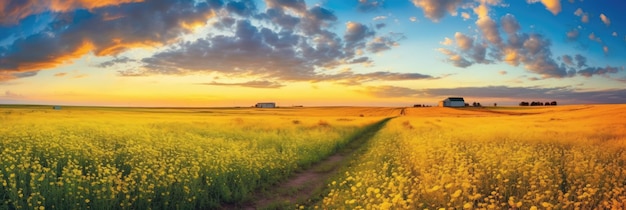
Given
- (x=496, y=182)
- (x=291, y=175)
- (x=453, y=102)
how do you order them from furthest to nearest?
(x=453, y=102), (x=291, y=175), (x=496, y=182)

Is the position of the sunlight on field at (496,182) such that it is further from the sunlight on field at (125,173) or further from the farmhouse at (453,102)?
the farmhouse at (453,102)

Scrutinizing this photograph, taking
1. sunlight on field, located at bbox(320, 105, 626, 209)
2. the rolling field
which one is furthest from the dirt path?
sunlight on field, located at bbox(320, 105, 626, 209)

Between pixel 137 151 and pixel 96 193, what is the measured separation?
3.41m

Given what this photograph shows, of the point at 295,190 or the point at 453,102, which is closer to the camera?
the point at 295,190

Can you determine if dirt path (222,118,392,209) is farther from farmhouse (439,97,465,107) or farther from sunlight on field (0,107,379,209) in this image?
farmhouse (439,97,465,107)

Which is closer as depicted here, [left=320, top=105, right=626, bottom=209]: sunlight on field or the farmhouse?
[left=320, top=105, right=626, bottom=209]: sunlight on field

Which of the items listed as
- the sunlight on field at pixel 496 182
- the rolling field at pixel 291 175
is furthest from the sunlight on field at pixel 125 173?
the sunlight on field at pixel 496 182

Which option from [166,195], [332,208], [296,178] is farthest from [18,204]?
[296,178]

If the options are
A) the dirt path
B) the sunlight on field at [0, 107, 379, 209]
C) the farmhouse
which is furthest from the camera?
the farmhouse

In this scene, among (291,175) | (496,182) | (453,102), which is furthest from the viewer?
(453,102)

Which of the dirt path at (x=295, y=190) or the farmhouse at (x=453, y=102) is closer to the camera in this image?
the dirt path at (x=295, y=190)

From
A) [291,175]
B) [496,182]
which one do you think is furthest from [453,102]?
[496,182]

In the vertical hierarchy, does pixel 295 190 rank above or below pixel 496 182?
below

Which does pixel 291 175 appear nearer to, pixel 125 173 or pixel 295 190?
pixel 295 190
